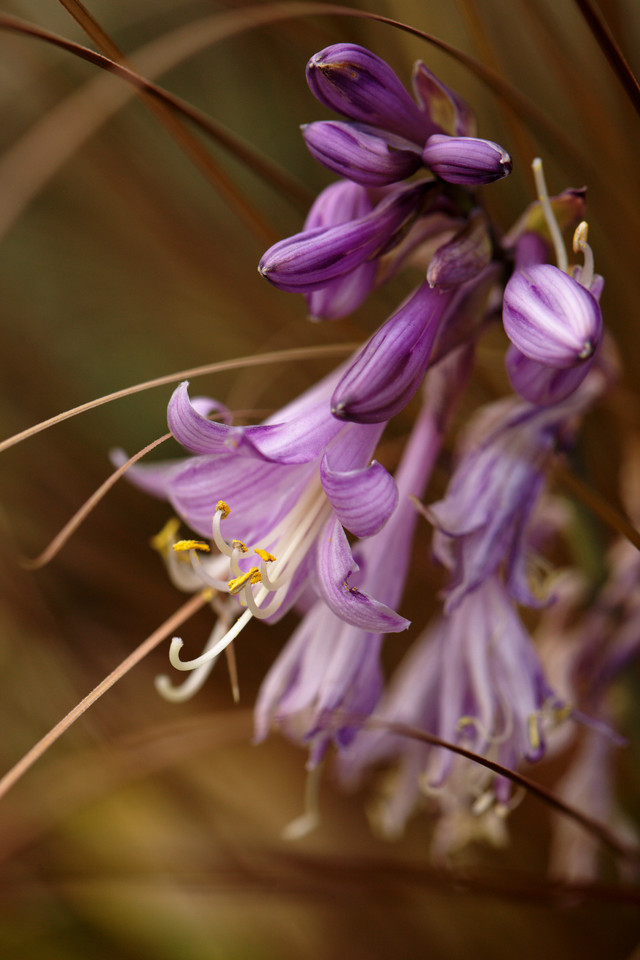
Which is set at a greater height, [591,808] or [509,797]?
[509,797]

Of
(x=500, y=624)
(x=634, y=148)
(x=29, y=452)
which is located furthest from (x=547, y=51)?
(x=29, y=452)

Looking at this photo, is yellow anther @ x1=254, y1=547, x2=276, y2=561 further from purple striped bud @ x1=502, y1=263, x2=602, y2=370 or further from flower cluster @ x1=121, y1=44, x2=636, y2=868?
purple striped bud @ x1=502, y1=263, x2=602, y2=370

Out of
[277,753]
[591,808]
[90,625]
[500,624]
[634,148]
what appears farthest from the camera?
[277,753]

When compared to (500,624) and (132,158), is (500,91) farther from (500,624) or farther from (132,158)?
(132,158)

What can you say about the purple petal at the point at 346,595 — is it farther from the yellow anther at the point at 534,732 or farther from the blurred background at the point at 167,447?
the blurred background at the point at 167,447

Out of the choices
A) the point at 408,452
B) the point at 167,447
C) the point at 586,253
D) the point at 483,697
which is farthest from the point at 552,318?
the point at 167,447

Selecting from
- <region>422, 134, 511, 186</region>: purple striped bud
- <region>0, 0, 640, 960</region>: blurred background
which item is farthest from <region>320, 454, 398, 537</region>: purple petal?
<region>0, 0, 640, 960</region>: blurred background

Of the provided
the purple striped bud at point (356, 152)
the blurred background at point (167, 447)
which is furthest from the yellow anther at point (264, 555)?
the blurred background at point (167, 447)
